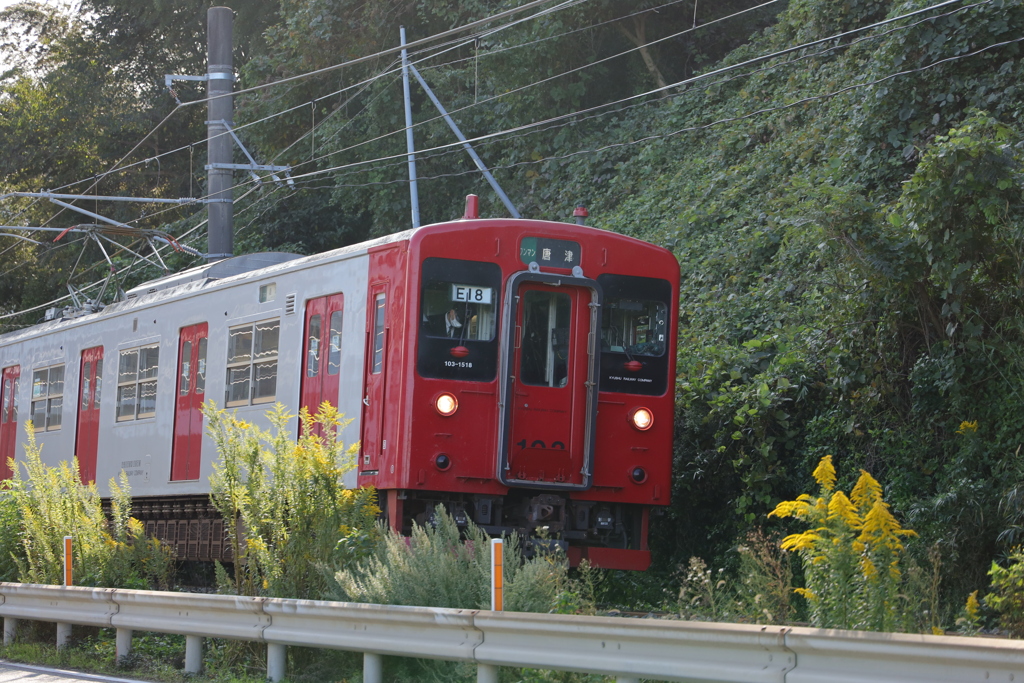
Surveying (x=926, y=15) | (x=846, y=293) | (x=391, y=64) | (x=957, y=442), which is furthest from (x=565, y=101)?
(x=957, y=442)

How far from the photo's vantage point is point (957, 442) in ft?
38.7

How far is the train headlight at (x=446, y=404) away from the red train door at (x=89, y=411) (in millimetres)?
8002

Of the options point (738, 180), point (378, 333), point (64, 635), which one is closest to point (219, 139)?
point (738, 180)

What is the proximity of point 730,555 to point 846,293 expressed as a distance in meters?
2.83

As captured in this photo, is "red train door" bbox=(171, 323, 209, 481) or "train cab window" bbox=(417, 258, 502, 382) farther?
"red train door" bbox=(171, 323, 209, 481)

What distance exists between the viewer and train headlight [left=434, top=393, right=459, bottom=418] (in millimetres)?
11242

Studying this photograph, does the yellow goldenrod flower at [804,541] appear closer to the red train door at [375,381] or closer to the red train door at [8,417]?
the red train door at [375,381]

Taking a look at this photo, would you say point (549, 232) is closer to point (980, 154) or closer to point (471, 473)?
point (471, 473)

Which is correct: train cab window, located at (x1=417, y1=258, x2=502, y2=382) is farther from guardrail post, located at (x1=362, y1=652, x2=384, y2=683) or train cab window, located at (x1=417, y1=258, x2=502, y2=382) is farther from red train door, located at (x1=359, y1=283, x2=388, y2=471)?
guardrail post, located at (x1=362, y1=652, x2=384, y2=683)

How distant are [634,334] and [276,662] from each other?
505 cm

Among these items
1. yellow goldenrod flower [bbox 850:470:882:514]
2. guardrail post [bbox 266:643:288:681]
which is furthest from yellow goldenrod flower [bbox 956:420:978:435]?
guardrail post [bbox 266:643:288:681]

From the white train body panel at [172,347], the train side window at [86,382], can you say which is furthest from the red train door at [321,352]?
the train side window at [86,382]

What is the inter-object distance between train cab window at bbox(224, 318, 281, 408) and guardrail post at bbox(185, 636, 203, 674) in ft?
15.1

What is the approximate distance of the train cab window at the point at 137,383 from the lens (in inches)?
636
